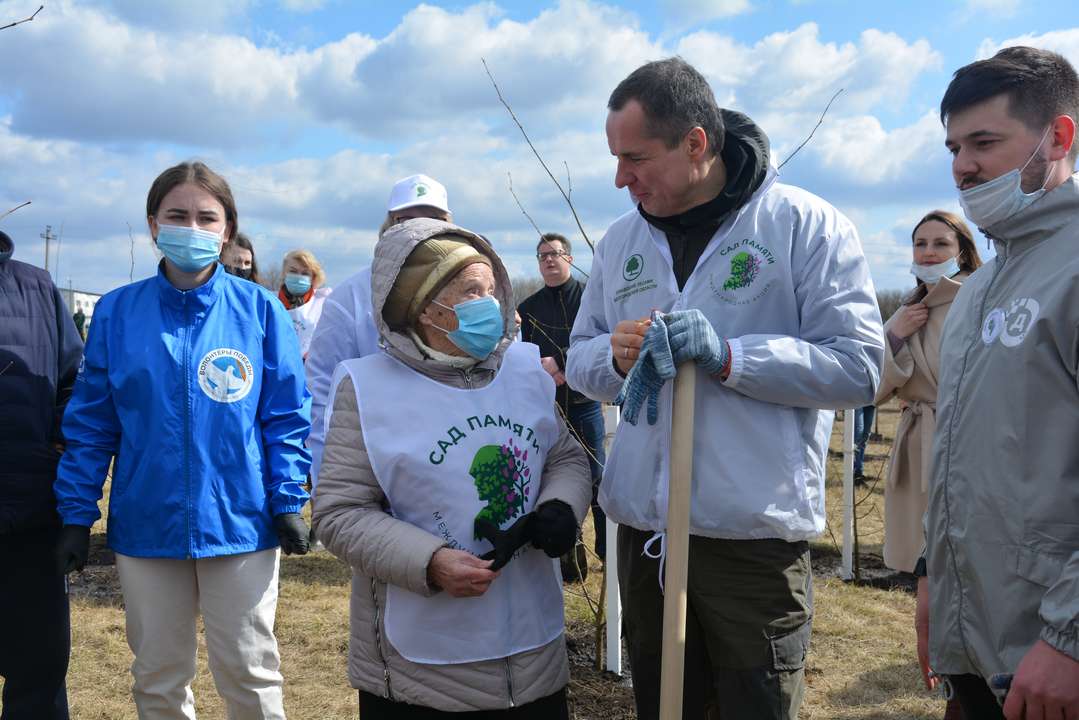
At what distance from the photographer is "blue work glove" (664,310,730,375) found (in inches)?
84.6

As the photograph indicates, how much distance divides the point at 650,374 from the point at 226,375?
1.57m

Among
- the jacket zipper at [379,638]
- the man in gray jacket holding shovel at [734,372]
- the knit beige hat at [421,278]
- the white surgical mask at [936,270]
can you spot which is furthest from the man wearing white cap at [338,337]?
the white surgical mask at [936,270]

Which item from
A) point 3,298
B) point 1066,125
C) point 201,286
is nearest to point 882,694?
point 1066,125

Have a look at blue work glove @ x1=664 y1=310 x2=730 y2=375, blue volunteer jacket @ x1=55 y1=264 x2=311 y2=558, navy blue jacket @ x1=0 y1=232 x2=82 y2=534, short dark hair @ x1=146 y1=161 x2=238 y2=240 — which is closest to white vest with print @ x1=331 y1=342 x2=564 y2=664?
blue work glove @ x1=664 y1=310 x2=730 y2=375

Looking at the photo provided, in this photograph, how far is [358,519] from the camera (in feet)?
7.53

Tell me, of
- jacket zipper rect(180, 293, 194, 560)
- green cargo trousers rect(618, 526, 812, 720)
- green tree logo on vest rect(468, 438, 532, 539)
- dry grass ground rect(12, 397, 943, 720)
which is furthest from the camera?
dry grass ground rect(12, 397, 943, 720)

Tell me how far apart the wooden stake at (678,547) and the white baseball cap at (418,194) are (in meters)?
1.92

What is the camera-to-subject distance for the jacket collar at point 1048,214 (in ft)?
6.22

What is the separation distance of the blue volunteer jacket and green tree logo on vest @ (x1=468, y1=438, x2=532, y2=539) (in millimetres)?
1016

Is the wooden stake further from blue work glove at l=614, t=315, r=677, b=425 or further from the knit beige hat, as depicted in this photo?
the knit beige hat

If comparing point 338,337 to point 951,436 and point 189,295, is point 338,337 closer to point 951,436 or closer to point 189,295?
point 189,295

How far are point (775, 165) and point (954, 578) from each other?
3.79ft

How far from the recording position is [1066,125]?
1.94 meters

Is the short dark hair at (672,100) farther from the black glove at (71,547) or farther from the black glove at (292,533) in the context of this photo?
the black glove at (71,547)
